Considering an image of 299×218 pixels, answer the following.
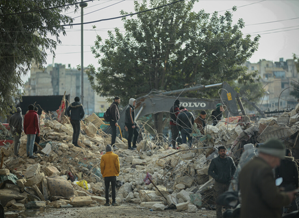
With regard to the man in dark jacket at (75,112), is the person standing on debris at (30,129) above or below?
below

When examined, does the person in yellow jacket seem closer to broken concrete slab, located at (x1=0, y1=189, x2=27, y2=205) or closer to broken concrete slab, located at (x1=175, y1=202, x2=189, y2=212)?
broken concrete slab, located at (x1=175, y1=202, x2=189, y2=212)

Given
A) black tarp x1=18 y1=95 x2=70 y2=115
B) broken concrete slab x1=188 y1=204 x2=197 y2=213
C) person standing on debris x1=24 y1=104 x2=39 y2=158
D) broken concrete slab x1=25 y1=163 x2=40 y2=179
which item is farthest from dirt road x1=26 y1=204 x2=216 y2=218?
black tarp x1=18 y1=95 x2=70 y2=115

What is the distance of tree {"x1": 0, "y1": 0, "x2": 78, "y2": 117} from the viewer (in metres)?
9.64

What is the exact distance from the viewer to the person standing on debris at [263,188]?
3.33 m

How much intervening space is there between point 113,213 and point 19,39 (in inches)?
228

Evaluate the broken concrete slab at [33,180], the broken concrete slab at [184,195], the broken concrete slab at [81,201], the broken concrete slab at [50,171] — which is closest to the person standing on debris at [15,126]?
the broken concrete slab at [50,171]

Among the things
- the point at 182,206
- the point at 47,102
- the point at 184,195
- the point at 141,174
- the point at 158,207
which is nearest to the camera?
the point at 182,206

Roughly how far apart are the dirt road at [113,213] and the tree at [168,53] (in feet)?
51.1

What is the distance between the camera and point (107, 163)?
8516mm

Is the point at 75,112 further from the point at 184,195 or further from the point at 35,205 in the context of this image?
the point at 184,195

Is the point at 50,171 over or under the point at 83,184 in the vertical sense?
over

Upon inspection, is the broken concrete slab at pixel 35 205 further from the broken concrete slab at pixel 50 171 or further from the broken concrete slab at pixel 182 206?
the broken concrete slab at pixel 182 206

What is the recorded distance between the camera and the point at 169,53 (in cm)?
2397

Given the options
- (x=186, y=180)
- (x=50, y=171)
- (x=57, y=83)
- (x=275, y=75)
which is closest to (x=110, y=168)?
(x=186, y=180)
